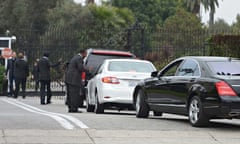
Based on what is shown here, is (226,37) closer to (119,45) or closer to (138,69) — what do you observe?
(119,45)

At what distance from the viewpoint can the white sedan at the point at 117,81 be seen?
18.6 metres

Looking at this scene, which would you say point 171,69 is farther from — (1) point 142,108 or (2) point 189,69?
(1) point 142,108

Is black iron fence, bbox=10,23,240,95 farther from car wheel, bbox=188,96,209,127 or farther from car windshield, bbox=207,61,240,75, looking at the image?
car wheel, bbox=188,96,209,127

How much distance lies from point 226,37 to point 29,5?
127 feet

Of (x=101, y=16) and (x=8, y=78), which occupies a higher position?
(x=101, y=16)

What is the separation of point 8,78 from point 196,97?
1795 centimetres

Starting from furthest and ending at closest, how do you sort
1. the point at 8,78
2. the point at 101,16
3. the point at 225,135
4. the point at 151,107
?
the point at 101,16 < the point at 8,78 < the point at 151,107 < the point at 225,135

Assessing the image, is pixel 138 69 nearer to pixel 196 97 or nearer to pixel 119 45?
pixel 196 97

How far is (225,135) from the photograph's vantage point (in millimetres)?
12766

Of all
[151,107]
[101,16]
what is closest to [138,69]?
[151,107]

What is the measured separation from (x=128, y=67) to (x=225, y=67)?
17.4 feet

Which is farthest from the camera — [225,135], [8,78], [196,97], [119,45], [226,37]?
[119,45]

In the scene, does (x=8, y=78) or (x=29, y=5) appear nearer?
(x=8, y=78)

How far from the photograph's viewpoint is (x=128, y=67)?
752 inches
